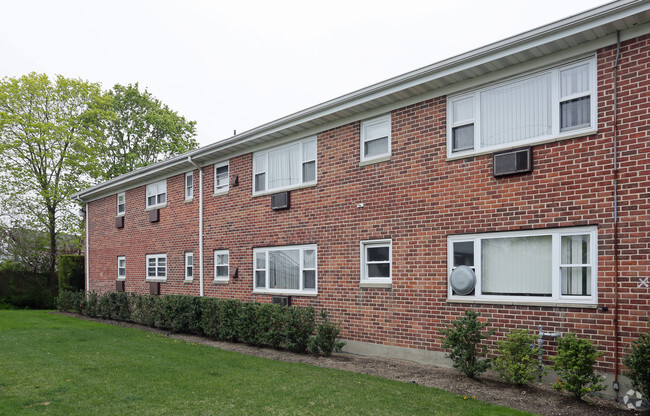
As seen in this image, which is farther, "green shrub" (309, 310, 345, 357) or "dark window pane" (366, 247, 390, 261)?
"dark window pane" (366, 247, 390, 261)

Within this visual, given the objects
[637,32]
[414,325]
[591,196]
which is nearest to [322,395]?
[414,325]

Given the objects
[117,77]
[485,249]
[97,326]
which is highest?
[117,77]

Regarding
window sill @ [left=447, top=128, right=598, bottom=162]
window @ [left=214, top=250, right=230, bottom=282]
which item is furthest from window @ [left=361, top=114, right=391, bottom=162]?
window @ [left=214, top=250, right=230, bottom=282]

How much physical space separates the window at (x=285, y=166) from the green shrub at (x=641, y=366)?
25.3ft

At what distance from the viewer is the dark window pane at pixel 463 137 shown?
923 centimetres

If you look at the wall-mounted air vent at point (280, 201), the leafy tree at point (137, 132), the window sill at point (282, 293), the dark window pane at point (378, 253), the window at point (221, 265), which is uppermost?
the leafy tree at point (137, 132)

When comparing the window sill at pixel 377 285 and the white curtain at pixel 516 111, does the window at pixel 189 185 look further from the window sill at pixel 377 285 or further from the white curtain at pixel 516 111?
the white curtain at pixel 516 111

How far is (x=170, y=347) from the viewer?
11.7 meters

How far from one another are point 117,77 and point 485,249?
108ft

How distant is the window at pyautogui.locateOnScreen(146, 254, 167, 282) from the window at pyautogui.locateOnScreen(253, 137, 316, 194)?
6.01 m

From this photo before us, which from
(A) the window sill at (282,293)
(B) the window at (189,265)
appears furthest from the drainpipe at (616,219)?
(B) the window at (189,265)

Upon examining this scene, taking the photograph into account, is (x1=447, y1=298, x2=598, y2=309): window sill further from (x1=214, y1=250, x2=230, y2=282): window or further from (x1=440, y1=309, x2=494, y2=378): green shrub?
(x1=214, y1=250, x2=230, y2=282): window

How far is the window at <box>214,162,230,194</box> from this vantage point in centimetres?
1532

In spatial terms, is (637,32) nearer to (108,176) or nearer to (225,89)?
(108,176)
